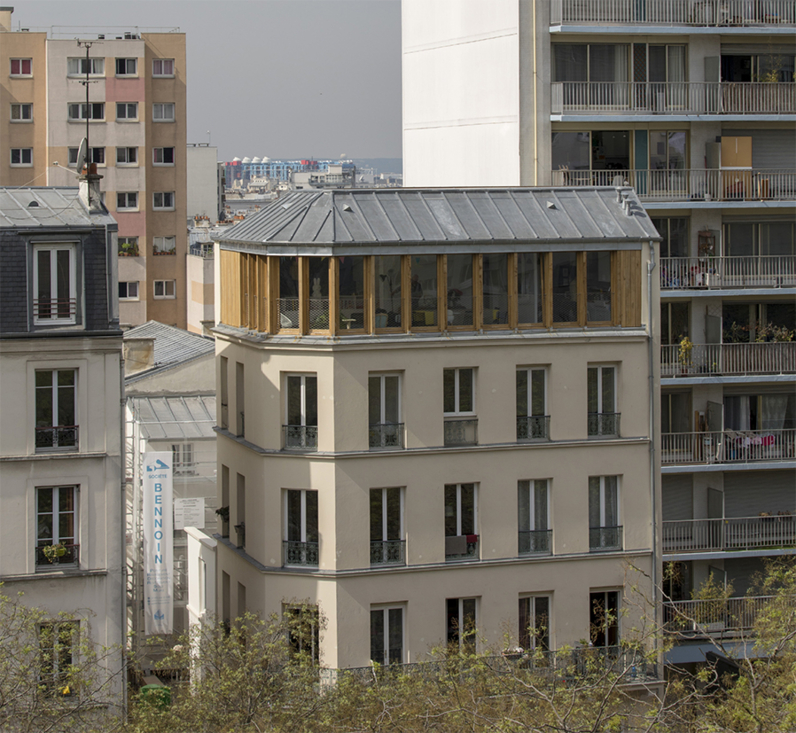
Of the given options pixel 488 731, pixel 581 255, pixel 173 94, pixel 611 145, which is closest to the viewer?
pixel 488 731

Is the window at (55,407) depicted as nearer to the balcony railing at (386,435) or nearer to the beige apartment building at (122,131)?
the balcony railing at (386,435)

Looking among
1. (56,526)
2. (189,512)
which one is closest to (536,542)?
(56,526)

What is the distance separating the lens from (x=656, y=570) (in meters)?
46.4

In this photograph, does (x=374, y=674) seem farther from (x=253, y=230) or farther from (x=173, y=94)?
(x=173, y=94)

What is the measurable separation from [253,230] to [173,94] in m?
55.8

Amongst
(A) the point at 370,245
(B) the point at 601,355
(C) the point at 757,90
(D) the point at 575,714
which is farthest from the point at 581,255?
(D) the point at 575,714

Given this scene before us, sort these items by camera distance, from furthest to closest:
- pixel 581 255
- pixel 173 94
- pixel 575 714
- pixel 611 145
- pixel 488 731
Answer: pixel 173 94, pixel 611 145, pixel 581 255, pixel 575 714, pixel 488 731

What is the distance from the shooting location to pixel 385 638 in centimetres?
4362

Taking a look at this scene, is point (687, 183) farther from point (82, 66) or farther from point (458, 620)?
point (82, 66)

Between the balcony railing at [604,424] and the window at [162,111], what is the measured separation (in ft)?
199

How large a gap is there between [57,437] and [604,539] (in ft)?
59.0

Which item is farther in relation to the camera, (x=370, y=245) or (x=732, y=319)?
(x=732, y=319)

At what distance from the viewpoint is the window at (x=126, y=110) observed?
320ft

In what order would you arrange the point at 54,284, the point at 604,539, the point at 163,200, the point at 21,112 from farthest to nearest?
the point at 163,200, the point at 21,112, the point at 604,539, the point at 54,284
